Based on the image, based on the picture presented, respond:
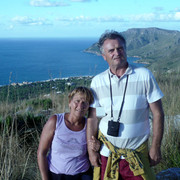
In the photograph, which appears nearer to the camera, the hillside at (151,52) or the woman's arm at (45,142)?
the woman's arm at (45,142)

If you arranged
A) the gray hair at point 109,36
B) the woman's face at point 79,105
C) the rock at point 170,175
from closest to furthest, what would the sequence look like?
the gray hair at point 109,36 < the woman's face at point 79,105 < the rock at point 170,175

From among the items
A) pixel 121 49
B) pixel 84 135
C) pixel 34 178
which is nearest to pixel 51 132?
pixel 84 135

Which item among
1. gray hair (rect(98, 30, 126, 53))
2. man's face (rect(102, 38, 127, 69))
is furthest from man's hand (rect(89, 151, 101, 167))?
gray hair (rect(98, 30, 126, 53))

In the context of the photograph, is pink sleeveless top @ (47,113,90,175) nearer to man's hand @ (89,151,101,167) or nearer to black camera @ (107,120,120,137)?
man's hand @ (89,151,101,167)

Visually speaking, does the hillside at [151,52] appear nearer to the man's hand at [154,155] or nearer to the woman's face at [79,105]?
the woman's face at [79,105]

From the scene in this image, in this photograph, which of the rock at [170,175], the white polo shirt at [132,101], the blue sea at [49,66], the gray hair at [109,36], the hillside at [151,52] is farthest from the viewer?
the hillside at [151,52]

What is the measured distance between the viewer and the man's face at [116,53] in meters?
1.90

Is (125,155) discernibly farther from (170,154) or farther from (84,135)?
(170,154)

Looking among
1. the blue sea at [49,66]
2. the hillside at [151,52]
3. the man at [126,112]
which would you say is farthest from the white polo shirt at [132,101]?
the blue sea at [49,66]

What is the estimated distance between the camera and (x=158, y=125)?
1.91 meters

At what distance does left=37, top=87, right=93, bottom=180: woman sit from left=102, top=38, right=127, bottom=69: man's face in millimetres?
332

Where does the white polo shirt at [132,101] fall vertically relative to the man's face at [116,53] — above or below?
below

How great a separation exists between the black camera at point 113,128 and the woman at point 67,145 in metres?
0.29

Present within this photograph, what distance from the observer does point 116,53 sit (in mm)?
1896
